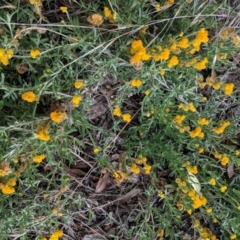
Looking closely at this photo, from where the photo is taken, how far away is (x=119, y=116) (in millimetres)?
2645

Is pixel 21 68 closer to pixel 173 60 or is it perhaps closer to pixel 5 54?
pixel 5 54

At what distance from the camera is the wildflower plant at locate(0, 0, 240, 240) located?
2219mm

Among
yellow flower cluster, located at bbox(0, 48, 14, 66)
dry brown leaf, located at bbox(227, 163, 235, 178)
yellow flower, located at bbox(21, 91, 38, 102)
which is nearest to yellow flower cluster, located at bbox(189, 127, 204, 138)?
dry brown leaf, located at bbox(227, 163, 235, 178)

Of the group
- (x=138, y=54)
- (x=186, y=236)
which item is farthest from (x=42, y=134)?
(x=186, y=236)

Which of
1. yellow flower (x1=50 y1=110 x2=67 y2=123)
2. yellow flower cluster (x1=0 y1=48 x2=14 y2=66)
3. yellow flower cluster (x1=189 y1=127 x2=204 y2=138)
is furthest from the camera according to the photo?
yellow flower cluster (x1=189 y1=127 x2=204 y2=138)

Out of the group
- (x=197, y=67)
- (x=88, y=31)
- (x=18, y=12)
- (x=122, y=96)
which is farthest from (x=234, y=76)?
(x=18, y=12)

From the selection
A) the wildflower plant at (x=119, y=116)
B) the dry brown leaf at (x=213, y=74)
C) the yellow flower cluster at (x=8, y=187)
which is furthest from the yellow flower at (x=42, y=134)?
the dry brown leaf at (x=213, y=74)

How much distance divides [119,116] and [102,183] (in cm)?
48

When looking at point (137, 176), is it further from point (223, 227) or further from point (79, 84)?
point (79, 84)

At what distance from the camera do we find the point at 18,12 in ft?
7.47

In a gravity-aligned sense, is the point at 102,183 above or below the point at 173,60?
below

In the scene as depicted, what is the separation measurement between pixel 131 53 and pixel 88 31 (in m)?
0.27

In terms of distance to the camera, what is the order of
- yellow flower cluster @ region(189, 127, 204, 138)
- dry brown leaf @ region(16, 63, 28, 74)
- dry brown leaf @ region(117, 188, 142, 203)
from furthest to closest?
dry brown leaf @ region(117, 188, 142, 203) → yellow flower cluster @ region(189, 127, 204, 138) → dry brown leaf @ region(16, 63, 28, 74)

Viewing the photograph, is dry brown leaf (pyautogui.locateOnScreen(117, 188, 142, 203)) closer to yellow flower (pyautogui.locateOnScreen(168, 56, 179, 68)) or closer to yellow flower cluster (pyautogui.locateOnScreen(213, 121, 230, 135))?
yellow flower cluster (pyautogui.locateOnScreen(213, 121, 230, 135))
